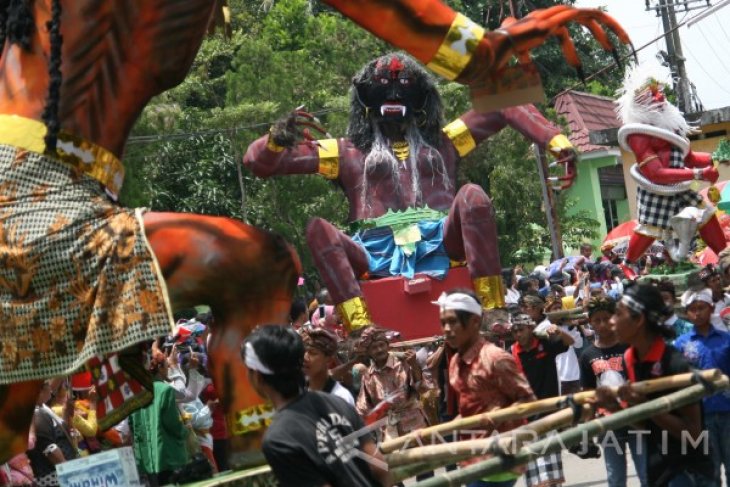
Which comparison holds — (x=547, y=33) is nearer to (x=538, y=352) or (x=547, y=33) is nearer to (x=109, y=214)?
(x=109, y=214)

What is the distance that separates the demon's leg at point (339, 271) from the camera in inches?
414

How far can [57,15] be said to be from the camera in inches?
167

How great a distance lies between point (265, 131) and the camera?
20891 mm

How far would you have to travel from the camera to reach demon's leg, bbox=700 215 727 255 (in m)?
11.3

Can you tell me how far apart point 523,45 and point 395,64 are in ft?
22.6

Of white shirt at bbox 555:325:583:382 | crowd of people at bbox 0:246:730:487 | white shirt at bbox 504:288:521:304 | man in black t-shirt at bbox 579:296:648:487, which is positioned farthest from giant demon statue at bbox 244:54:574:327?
white shirt at bbox 504:288:521:304

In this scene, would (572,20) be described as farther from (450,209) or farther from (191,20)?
(450,209)

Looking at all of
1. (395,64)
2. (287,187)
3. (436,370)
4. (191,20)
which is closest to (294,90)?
(287,187)

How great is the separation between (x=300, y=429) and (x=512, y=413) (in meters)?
1.20

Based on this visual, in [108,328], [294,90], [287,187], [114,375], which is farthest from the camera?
[294,90]

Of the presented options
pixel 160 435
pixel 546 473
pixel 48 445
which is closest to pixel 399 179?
pixel 160 435

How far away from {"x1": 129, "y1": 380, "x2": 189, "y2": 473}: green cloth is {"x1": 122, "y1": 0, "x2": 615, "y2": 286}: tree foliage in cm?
1048

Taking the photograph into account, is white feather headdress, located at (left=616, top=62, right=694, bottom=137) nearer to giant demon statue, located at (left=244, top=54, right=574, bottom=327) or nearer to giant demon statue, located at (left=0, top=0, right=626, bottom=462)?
giant demon statue, located at (left=244, top=54, right=574, bottom=327)

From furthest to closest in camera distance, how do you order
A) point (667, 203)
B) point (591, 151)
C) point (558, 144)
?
→ point (591, 151) → point (667, 203) → point (558, 144)
